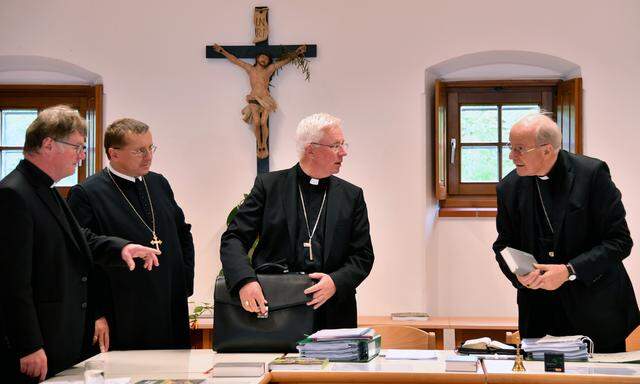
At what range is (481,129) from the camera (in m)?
6.68

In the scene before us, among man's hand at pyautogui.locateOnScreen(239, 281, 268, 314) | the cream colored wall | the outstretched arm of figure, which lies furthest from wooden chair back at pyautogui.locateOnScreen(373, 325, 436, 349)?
the outstretched arm of figure

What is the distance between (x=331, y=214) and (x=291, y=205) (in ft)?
0.62

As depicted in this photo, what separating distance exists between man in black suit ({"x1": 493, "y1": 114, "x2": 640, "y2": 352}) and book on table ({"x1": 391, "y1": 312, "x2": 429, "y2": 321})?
7.12 feet

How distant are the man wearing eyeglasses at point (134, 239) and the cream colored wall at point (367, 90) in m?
2.12

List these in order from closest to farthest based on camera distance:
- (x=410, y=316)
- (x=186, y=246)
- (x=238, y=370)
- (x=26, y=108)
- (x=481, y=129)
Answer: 1. (x=238, y=370)
2. (x=186, y=246)
3. (x=410, y=316)
4. (x=481, y=129)
5. (x=26, y=108)

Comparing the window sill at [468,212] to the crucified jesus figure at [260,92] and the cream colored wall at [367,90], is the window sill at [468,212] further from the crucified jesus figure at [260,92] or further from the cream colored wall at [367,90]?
the crucified jesus figure at [260,92]

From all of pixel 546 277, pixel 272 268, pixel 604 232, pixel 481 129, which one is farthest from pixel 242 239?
pixel 481 129

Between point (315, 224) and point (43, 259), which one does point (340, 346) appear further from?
point (43, 259)

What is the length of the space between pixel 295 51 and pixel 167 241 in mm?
2435

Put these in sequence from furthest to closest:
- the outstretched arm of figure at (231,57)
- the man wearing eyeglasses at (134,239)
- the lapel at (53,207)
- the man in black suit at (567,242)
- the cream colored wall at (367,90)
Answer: the outstretched arm of figure at (231,57)
the cream colored wall at (367,90)
the man wearing eyeglasses at (134,239)
the man in black suit at (567,242)
the lapel at (53,207)

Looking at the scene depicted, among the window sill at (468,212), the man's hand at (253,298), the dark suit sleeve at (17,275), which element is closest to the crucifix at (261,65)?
the window sill at (468,212)

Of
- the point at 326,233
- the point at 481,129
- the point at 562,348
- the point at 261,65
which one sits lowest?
the point at 562,348

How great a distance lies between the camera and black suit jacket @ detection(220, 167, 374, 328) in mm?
3836

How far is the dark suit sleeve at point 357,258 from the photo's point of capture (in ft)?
12.3
